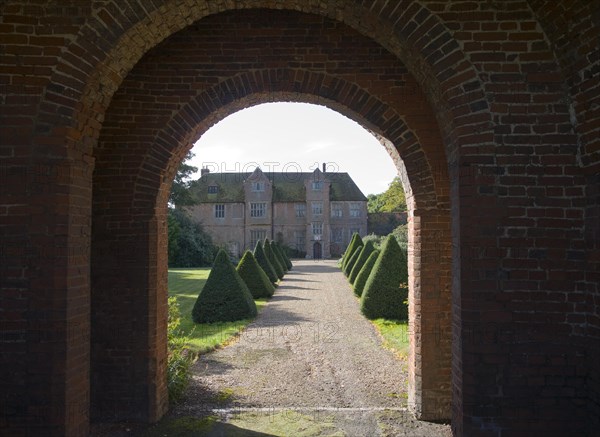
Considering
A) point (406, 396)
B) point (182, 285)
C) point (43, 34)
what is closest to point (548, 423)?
point (406, 396)

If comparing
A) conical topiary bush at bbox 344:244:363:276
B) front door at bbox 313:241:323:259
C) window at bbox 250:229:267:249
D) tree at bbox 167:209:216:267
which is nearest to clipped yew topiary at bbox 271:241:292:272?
conical topiary bush at bbox 344:244:363:276

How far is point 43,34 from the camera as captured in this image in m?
4.07

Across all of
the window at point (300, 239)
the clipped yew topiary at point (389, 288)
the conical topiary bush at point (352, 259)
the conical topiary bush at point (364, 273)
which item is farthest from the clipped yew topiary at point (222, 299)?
the window at point (300, 239)

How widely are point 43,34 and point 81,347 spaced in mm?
2652


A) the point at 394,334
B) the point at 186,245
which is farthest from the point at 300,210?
the point at 394,334

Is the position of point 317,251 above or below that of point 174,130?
below

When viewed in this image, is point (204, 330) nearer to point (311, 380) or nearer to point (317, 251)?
point (311, 380)

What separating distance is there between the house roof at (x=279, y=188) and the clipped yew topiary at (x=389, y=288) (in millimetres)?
37945

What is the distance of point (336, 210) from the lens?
53531 millimetres

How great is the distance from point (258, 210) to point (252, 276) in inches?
1319

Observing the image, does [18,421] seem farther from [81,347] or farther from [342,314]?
[342,314]

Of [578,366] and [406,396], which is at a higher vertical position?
[578,366]

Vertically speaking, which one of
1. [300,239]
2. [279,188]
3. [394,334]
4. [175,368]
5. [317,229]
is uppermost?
[279,188]

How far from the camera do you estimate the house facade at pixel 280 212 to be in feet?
174
